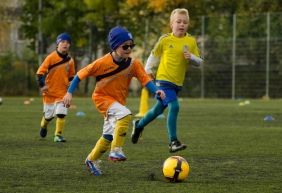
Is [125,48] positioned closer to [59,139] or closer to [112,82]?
[112,82]

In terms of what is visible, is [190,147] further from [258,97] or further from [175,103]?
[258,97]

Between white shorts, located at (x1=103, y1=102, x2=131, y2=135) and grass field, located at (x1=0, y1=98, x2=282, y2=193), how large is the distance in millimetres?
480

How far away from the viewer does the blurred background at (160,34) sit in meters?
38.7

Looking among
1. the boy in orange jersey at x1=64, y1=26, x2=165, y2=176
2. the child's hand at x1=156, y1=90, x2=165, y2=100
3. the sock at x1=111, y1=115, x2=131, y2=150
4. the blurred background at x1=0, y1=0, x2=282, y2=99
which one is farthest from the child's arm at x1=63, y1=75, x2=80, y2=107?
the blurred background at x1=0, y1=0, x2=282, y2=99

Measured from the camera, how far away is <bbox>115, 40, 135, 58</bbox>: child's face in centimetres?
974

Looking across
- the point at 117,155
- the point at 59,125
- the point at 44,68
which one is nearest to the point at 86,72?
the point at 117,155

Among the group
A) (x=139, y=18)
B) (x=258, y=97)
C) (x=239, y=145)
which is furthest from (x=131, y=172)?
(x=139, y=18)

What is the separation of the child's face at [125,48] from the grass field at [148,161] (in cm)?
133

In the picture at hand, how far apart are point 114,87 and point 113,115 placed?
39cm

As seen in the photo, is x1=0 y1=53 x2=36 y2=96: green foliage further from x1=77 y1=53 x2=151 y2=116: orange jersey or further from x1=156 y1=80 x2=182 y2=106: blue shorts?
x1=77 y1=53 x2=151 y2=116: orange jersey

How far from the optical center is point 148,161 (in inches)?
431

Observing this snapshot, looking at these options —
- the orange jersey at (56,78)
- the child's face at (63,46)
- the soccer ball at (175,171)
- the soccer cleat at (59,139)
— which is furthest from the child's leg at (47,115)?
the soccer ball at (175,171)

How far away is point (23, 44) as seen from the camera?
50094mm

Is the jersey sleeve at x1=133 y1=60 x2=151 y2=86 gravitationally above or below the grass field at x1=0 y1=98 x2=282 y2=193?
above
